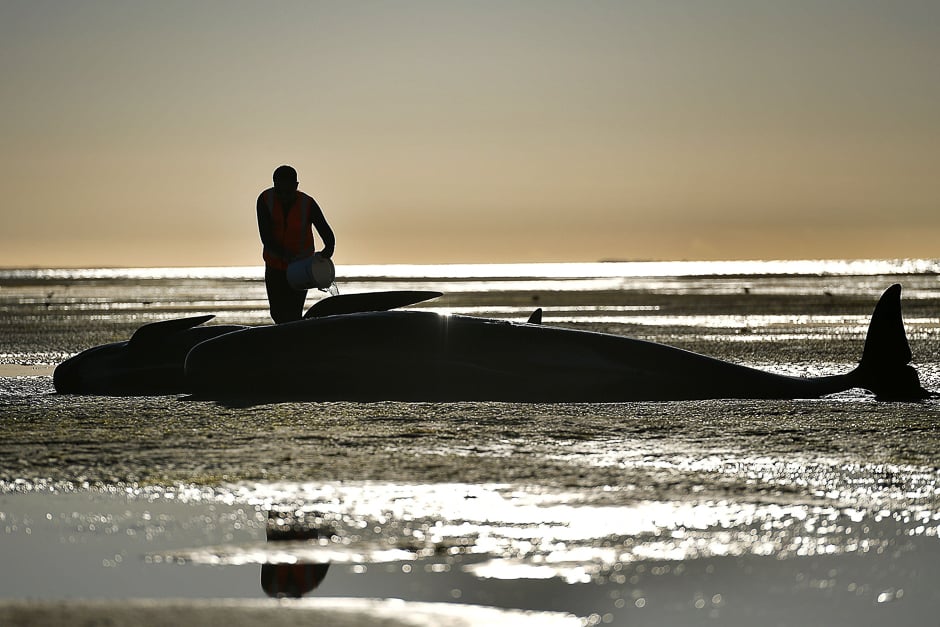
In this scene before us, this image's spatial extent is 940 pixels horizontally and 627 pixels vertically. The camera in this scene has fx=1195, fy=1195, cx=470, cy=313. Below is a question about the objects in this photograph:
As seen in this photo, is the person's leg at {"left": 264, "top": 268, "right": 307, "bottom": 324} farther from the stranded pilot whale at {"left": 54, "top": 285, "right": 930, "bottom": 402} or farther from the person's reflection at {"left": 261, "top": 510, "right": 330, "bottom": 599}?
the person's reflection at {"left": 261, "top": 510, "right": 330, "bottom": 599}

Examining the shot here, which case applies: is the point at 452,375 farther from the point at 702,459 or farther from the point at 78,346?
the point at 78,346

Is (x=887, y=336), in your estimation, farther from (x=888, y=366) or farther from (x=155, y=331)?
(x=155, y=331)

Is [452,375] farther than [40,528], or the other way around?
[452,375]

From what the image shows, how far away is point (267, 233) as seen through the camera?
1212 cm

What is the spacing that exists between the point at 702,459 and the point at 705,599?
2.95m

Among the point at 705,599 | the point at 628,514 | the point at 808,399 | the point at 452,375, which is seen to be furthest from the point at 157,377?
the point at 705,599

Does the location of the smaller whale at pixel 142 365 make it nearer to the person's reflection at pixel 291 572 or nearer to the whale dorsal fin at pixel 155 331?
the whale dorsal fin at pixel 155 331

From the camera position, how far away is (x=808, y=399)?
9906 mm

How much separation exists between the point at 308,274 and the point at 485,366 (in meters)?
2.74

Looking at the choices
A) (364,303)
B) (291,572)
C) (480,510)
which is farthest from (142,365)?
(291,572)

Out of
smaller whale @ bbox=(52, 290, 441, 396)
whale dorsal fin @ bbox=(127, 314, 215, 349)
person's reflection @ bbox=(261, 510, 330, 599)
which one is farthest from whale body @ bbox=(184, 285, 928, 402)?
person's reflection @ bbox=(261, 510, 330, 599)

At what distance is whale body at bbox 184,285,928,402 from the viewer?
31.6ft

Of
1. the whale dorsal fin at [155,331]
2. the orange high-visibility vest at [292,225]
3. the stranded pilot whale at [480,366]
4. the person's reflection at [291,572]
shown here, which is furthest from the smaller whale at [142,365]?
the person's reflection at [291,572]

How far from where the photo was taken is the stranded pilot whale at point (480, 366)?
9.64 meters
